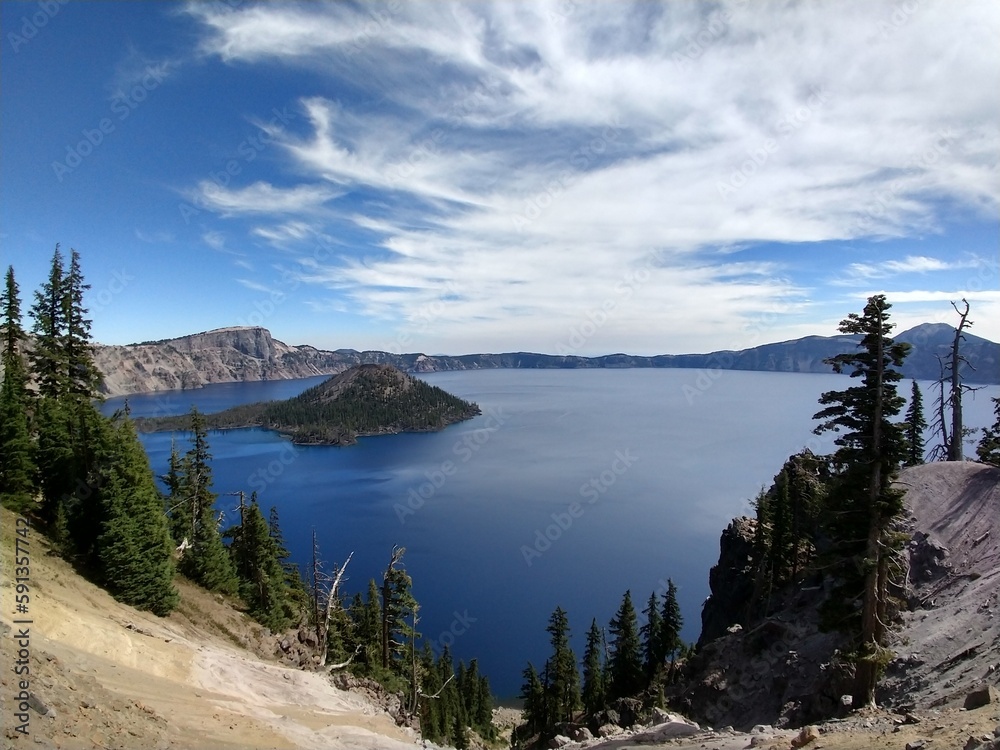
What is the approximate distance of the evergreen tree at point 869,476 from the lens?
1434 centimetres

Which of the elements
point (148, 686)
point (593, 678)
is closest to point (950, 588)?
point (148, 686)

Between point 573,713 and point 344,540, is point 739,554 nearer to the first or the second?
point 573,713

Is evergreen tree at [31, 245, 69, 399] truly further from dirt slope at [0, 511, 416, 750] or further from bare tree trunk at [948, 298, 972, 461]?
bare tree trunk at [948, 298, 972, 461]

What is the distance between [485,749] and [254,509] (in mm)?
29991

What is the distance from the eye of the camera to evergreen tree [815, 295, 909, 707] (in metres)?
14.3

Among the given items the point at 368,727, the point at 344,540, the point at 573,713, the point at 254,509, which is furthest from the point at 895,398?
the point at 344,540

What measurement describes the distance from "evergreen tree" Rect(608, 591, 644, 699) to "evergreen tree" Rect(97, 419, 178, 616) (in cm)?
3381

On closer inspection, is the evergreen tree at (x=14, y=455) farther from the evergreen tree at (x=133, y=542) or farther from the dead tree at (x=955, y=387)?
the dead tree at (x=955, y=387)

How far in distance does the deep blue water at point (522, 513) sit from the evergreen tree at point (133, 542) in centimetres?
1939

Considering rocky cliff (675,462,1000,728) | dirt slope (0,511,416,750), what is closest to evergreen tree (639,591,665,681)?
rocky cliff (675,462,1000,728)

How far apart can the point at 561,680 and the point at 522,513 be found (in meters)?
50.6

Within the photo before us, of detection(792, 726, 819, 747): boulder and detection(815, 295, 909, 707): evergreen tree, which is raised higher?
detection(815, 295, 909, 707): evergreen tree

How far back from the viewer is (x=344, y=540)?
85125 mm

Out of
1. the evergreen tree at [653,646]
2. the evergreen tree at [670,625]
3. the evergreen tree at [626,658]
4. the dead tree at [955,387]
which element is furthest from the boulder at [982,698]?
the evergreen tree at [653,646]
